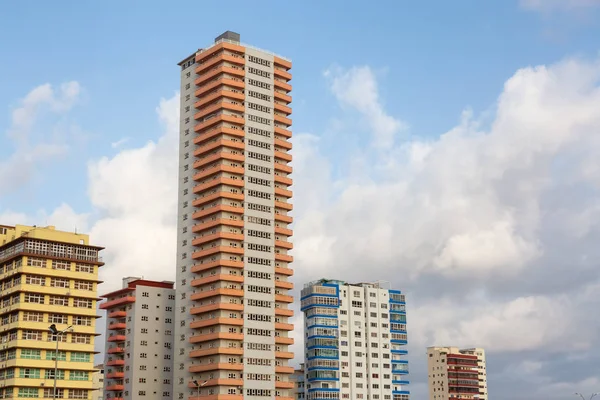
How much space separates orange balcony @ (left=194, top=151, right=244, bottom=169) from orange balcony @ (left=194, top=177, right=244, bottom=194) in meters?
4.61

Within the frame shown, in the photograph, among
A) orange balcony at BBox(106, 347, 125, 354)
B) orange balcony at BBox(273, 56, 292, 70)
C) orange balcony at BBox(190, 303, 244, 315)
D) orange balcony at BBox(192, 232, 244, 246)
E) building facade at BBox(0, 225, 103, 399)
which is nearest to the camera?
building facade at BBox(0, 225, 103, 399)

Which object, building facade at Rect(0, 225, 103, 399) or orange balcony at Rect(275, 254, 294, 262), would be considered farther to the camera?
orange balcony at Rect(275, 254, 294, 262)

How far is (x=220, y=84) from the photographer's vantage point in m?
188

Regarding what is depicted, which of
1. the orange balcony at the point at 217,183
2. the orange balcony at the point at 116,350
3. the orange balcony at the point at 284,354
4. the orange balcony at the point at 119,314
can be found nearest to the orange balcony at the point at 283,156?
the orange balcony at the point at 217,183

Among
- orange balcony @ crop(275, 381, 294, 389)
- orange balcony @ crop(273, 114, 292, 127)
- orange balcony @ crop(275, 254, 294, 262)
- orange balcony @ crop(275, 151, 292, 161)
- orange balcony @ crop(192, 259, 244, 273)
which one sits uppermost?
orange balcony @ crop(273, 114, 292, 127)

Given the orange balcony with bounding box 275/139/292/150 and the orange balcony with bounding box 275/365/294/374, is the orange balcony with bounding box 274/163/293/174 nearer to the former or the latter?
the orange balcony with bounding box 275/139/292/150

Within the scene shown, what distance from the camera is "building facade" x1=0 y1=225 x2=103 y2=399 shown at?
5773 inches

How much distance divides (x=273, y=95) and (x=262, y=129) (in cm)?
977

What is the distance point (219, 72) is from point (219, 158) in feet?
69.2

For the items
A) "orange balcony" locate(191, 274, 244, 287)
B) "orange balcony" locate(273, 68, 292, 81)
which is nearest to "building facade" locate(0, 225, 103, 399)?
"orange balcony" locate(191, 274, 244, 287)

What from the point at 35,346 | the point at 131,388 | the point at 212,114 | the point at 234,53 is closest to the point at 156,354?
the point at 131,388

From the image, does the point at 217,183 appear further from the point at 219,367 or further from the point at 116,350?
the point at 116,350

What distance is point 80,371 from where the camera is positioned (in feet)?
498

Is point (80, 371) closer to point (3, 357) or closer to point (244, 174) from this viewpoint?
point (3, 357)
